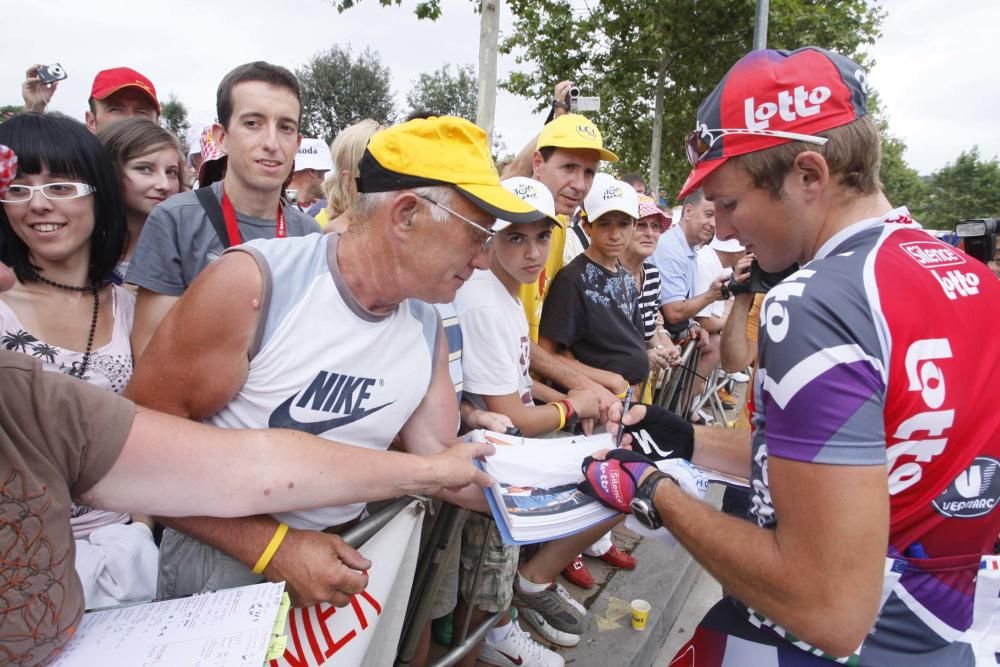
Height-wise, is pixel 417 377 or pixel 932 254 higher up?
pixel 932 254

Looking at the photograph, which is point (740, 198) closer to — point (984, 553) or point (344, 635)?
point (984, 553)

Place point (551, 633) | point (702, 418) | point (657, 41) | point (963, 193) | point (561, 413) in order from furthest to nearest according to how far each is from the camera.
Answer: point (963, 193)
point (657, 41)
point (702, 418)
point (551, 633)
point (561, 413)

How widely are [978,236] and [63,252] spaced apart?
14.6ft

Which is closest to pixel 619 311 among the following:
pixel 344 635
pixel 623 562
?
pixel 623 562

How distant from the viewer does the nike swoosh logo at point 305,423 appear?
1.58 m

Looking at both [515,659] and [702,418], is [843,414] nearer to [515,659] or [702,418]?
[515,659]

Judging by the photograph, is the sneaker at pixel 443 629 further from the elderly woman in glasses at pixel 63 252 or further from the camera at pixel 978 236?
the camera at pixel 978 236

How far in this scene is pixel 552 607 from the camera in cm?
319

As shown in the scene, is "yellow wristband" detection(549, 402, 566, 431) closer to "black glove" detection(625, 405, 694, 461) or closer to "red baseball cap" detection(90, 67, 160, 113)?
"black glove" detection(625, 405, 694, 461)

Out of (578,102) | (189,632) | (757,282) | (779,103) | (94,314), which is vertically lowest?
(189,632)

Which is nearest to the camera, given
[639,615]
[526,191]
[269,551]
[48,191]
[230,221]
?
[269,551]

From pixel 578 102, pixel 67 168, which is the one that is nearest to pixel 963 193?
pixel 578 102

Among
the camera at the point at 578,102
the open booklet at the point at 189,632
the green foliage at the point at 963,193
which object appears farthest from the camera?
the green foliage at the point at 963,193

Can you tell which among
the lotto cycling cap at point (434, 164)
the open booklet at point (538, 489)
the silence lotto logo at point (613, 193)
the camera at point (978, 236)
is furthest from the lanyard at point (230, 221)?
the camera at point (978, 236)
